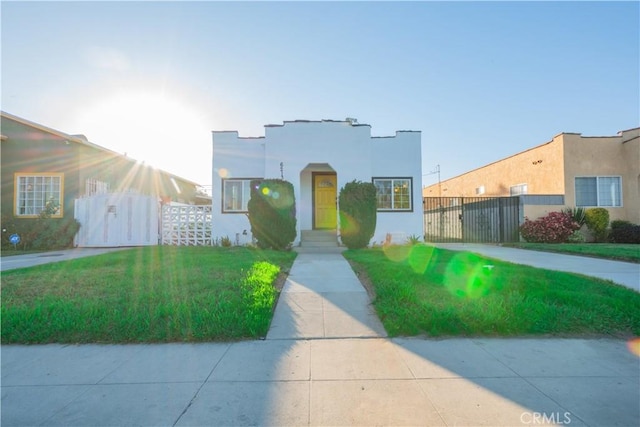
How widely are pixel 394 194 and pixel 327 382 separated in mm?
10866

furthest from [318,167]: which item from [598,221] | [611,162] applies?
[611,162]

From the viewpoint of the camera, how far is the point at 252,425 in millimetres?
2330

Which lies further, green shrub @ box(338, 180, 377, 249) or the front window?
the front window

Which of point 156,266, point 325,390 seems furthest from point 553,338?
point 156,266

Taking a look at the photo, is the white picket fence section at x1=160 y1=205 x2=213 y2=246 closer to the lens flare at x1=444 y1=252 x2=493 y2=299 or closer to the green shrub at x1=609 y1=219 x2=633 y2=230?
the lens flare at x1=444 y1=252 x2=493 y2=299

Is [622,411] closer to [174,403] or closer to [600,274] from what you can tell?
[174,403]

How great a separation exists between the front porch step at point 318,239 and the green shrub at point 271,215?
1.56m

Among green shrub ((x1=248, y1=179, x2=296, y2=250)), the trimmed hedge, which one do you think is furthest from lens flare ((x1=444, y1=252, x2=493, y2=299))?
the trimmed hedge

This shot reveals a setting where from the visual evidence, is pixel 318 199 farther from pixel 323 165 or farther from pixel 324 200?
pixel 323 165

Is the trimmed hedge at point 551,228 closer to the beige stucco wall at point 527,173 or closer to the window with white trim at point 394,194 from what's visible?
the beige stucco wall at point 527,173

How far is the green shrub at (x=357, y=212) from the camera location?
11.1 m

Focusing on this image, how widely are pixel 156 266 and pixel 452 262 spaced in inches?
285

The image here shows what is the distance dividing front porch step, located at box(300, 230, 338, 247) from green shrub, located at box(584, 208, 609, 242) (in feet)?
37.9

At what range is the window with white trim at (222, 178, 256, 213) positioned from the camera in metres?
13.1
